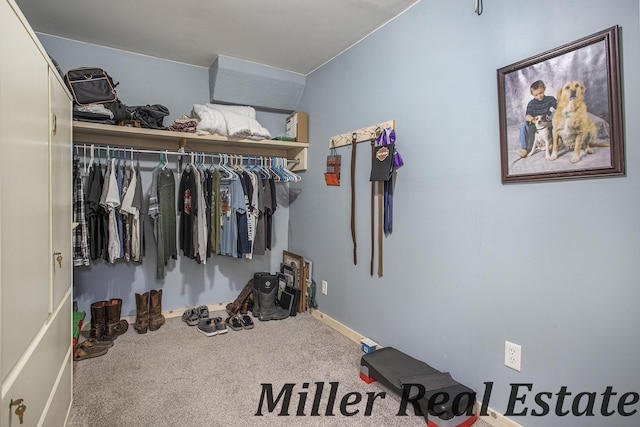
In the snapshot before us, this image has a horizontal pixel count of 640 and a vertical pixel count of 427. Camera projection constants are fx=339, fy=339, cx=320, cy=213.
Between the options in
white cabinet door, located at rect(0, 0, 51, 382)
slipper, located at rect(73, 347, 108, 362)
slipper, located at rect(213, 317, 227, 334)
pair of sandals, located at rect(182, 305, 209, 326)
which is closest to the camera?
white cabinet door, located at rect(0, 0, 51, 382)

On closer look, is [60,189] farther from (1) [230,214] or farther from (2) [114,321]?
(2) [114,321]

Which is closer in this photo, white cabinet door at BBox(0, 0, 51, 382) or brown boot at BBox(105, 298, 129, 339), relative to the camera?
white cabinet door at BBox(0, 0, 51, 382)

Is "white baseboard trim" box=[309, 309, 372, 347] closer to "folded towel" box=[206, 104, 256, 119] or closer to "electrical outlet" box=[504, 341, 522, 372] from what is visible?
"electrical outlet" box=[504, 341, 522, 372]

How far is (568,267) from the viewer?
1.45 metres

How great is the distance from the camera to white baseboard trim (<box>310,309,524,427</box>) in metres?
1.66

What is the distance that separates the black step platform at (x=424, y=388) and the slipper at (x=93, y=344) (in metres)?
1.85

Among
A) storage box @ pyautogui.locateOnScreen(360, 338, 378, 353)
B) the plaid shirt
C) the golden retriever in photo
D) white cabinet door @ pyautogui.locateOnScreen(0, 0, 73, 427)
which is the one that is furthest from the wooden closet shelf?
the golden retriever in photo

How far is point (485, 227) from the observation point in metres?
1.76

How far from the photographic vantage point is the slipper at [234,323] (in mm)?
2830

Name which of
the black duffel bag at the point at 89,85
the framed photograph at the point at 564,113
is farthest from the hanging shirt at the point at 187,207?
the framed photograph at the point at 564,113

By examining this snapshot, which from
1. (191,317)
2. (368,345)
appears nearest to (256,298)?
(191,317)

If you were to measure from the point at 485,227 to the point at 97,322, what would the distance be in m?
2.84

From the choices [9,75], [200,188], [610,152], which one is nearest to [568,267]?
[610,152]

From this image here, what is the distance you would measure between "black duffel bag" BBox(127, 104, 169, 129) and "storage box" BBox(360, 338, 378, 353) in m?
2.35
